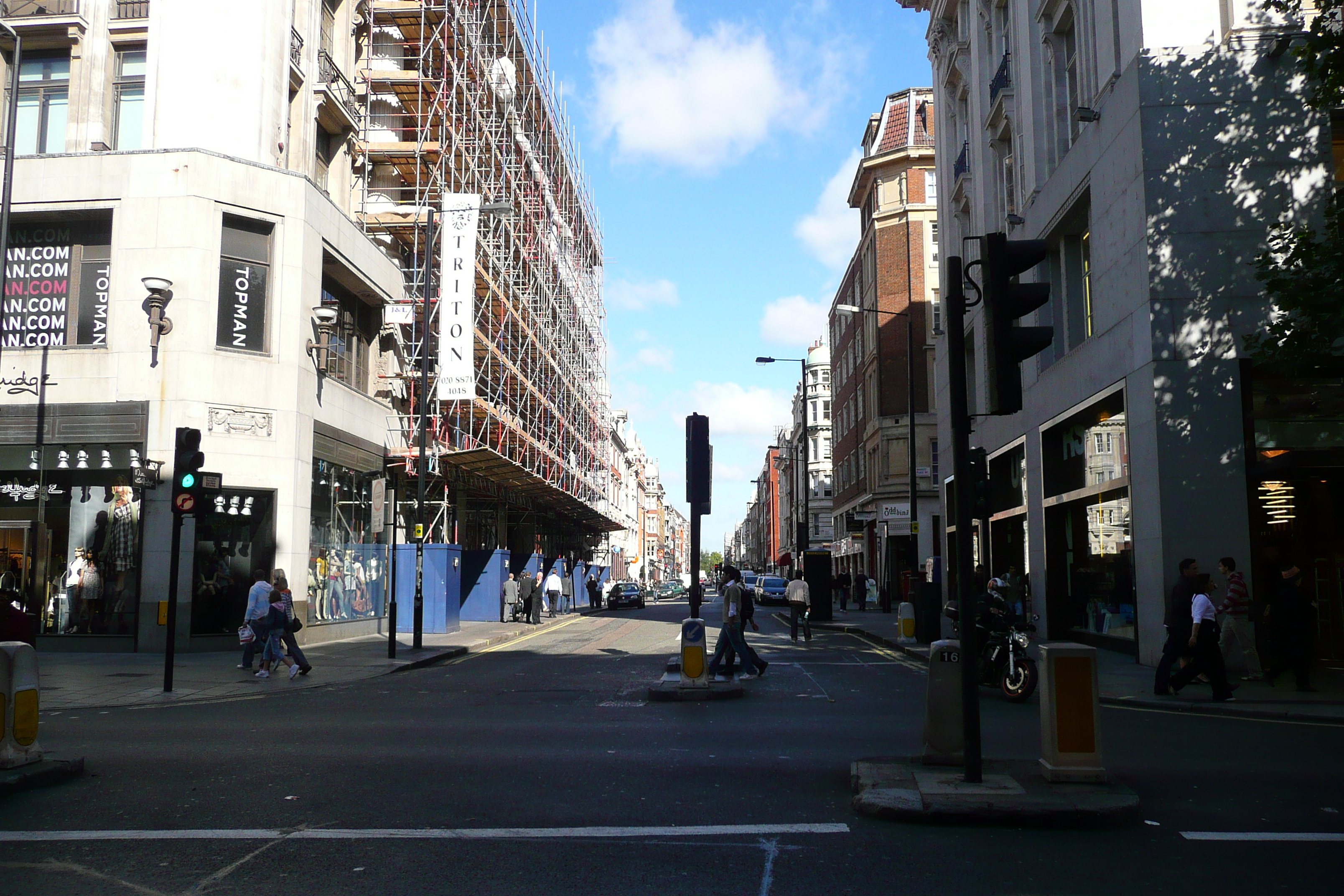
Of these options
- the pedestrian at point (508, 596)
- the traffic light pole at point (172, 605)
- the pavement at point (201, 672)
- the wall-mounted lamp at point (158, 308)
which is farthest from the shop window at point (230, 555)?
the pedestrian at point (508, 596)

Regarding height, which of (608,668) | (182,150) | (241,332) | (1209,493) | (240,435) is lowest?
(608,668)

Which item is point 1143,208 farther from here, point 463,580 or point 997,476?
point 463,580

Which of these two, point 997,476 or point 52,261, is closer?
point 52,261

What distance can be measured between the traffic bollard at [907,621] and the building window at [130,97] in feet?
65.5

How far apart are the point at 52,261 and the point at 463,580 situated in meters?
16.3

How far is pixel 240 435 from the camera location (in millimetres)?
22141

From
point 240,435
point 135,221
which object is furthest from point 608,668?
point 135,221

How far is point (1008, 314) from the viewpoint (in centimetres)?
737

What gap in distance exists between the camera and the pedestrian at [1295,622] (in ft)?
44.8

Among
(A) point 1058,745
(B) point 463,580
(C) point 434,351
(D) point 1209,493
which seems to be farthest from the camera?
(B) point 463,580

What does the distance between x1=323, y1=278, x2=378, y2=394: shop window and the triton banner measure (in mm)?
1941

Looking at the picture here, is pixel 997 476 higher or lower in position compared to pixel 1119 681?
higher

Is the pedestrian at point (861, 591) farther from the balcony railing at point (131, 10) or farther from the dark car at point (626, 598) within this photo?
the balcony railing at point (131, 10)

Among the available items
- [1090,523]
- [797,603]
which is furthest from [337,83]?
[1090,523]
